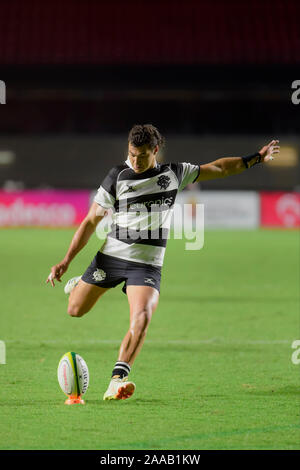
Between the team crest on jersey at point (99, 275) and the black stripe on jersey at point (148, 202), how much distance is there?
58cm

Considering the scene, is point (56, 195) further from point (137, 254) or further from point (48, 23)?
point (137, 254)

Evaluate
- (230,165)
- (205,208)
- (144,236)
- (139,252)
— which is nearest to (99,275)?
(139,252)

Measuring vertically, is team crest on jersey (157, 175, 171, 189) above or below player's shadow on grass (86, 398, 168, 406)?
above

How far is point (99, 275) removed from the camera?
720cm

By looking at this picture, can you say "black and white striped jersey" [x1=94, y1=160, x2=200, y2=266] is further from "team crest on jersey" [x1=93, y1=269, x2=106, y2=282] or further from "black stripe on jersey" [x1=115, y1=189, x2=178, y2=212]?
"team crest on jersey" [x1=93, y1=269, x2=106, y2=282]

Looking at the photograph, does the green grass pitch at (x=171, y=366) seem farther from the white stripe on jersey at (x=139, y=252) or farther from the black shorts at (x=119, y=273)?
the white stripe on jersey at (x=139, y=252)

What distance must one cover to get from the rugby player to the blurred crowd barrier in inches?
1030

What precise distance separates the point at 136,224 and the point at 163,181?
0.43 meters

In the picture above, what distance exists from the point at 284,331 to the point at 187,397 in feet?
13.5

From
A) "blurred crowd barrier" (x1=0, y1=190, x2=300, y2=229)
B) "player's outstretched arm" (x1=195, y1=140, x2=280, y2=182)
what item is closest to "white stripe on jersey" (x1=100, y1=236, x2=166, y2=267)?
"player's outstretched arm" (x1=195, y1=140, x2=280, y2=182)

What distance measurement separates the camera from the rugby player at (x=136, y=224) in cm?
680

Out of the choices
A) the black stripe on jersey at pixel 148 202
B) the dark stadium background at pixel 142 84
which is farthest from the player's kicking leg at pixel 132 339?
the dark stadium background at pixel 142 84

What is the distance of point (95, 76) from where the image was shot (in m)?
38.0

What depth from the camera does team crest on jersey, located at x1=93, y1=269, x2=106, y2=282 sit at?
23.6ft
